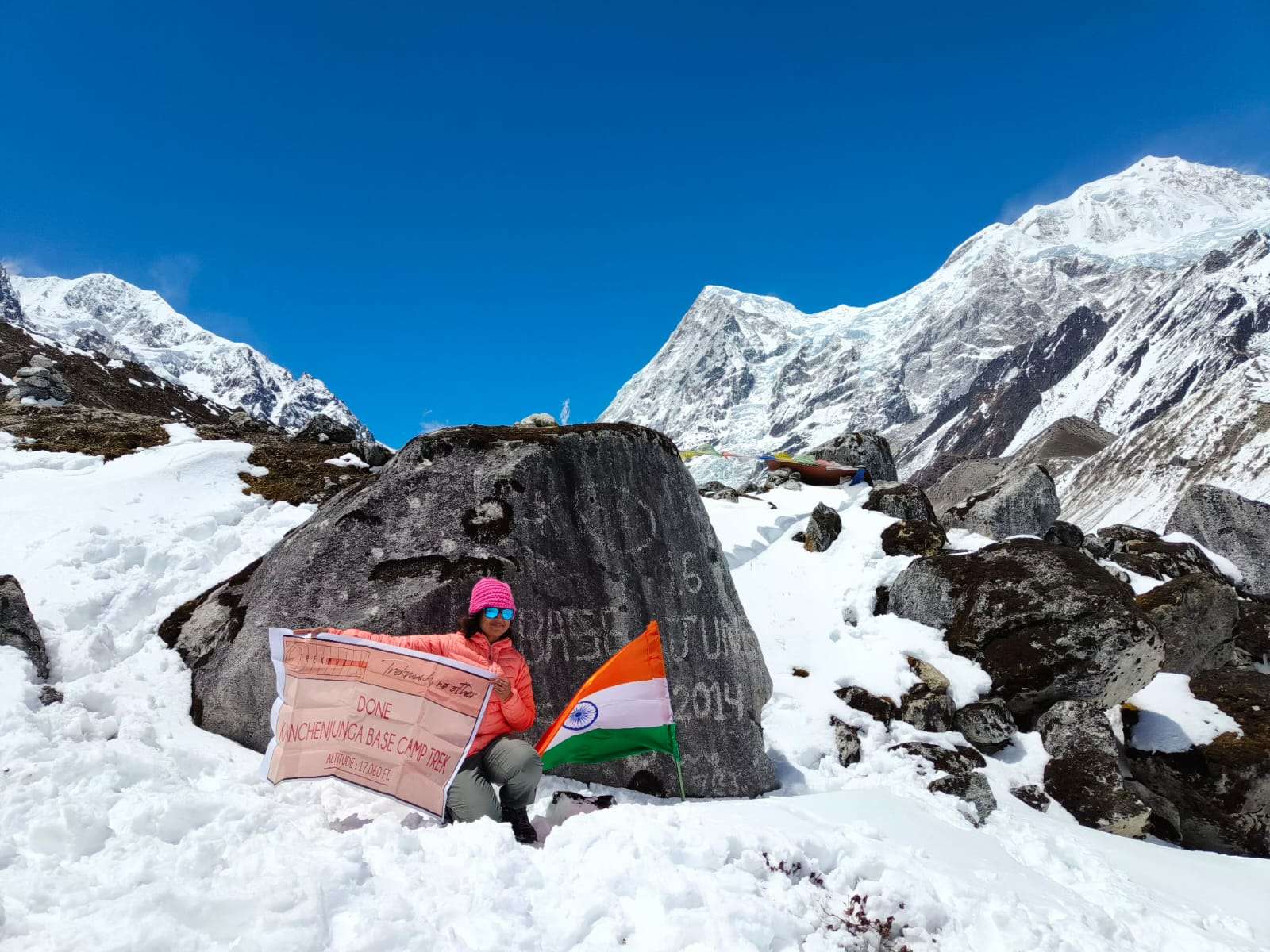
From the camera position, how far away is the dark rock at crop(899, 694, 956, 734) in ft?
45.0

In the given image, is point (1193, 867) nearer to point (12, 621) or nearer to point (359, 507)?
point (359, 507)

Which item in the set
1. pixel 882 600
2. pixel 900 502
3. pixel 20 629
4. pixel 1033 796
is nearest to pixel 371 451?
pixel 20 629

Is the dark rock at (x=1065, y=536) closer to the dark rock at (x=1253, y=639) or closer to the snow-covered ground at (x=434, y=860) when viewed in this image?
the dark rock at (x=1253, y=639)

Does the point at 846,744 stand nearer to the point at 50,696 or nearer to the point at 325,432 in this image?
the point at 50,696

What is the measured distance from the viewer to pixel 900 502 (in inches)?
964

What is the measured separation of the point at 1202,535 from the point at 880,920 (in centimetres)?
4847

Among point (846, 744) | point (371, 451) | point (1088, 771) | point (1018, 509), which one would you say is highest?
point (371, 451)

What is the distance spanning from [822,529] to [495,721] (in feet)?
55.2

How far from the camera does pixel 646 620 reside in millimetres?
10398

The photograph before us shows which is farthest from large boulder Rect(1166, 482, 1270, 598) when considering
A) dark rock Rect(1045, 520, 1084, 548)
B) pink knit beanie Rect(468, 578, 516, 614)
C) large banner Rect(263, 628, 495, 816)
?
large banner Rect(263, 628, 495, 816)

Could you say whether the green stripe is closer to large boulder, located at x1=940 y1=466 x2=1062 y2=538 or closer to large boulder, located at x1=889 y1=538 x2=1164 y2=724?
large boulder, located at x1=889 y1=538 x2=1164 y2=724

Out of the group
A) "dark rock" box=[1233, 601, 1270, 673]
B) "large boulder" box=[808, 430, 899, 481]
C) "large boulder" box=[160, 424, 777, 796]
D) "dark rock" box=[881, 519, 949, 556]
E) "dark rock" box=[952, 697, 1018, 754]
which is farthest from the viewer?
→ "large boulder" box=[808, 430, 899, 481]

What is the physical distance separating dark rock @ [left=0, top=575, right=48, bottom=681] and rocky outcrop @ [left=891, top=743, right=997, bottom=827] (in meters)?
12.9

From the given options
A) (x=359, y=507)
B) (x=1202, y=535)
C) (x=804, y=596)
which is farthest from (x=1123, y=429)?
(x=359, y=507)
